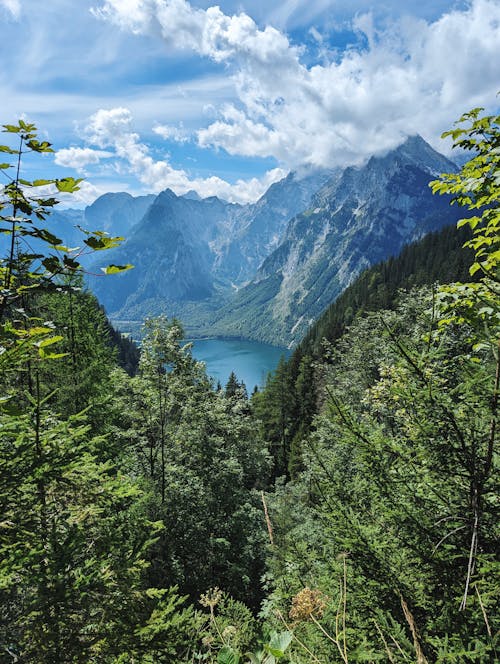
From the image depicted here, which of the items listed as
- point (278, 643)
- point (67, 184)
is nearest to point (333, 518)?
point (278, 643)

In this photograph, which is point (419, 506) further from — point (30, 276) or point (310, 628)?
point (30, 276)

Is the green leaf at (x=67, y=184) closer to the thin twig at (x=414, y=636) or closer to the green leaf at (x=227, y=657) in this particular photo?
the green leaf at (x=227, y=657)

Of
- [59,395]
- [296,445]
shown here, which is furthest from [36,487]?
[296,445]

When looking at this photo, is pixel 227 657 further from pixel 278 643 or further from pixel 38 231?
pixel 38 231

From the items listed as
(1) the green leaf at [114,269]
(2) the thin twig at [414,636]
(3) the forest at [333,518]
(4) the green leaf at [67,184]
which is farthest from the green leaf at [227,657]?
(4) the green leaf at [67,184]

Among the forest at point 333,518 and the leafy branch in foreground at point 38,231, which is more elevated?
the leafy branch in foreground at point 38,231

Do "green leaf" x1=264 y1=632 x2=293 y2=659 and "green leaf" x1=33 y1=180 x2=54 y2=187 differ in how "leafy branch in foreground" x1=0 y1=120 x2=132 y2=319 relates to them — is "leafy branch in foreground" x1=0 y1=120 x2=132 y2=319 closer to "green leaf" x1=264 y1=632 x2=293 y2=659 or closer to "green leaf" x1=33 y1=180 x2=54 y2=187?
"green leaf" x1=33 y1=180 x2=54 y2=187

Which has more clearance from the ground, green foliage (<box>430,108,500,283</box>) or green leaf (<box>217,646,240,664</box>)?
green foliage (<box>430,108,500,283</box>)

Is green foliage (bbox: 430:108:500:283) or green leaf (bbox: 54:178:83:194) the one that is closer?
green leaf (bbox: 54:178:83:194)

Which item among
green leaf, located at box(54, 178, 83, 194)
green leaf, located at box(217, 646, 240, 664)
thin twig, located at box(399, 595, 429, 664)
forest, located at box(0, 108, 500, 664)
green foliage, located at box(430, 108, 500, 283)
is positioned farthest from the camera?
green foliage, located at box(430, 108, 500, 283)

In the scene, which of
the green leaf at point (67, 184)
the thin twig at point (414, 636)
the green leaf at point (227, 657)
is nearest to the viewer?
the green leaf at point (227, 657)

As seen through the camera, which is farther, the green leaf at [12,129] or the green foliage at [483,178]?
the green foliage at [483,178]

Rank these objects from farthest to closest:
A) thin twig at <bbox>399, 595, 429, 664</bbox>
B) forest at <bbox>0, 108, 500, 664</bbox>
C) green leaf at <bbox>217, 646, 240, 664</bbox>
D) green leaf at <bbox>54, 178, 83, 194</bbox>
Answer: forest at <bbox>0, 108, 500, 664</bbox> → green leaf at <bbox>54, 178, 83, 194</bbox> → thin twig at <bbox>399, 595, 429, 664</bbox> → green leaf at <bbox>217, 646, 240, 664</bbox>

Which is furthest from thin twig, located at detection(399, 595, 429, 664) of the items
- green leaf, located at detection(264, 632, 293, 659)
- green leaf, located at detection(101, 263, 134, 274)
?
green leaf, located at detection(101, 263, 134, 274)
